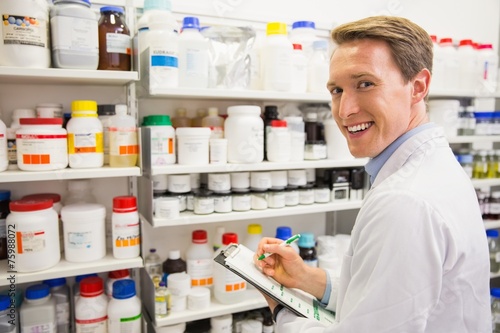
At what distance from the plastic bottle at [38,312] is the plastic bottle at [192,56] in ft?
2.88

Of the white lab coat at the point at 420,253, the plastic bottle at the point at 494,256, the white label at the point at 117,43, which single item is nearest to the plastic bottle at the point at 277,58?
the white label at the point at 117,43

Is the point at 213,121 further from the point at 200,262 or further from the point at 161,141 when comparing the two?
the point at 200,262

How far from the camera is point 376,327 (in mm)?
708

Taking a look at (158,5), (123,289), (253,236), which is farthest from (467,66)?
(123,289)

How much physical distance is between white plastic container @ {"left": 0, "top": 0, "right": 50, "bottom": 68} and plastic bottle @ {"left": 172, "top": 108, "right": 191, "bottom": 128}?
546 millimetres

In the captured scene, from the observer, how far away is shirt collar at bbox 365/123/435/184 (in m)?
0.84

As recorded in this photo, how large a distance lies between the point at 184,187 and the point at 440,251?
98 centimetres

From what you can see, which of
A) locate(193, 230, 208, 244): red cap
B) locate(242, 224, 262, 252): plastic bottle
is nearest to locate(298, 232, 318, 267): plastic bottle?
locate(242, 224, 262, 252): plastic bottle

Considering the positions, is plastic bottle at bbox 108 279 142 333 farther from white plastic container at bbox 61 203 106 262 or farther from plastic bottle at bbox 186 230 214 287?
plastic bottle at bbox 186 230 214 287

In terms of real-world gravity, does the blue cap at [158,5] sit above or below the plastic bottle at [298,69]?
above

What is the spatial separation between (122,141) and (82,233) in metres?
0.34

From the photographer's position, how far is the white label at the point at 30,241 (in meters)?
1.18

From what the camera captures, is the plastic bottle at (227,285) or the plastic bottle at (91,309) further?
the plastic bottle at (227,285)

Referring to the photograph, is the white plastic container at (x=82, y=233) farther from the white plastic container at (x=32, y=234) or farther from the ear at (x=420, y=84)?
the ear at (x=420, y=84)
